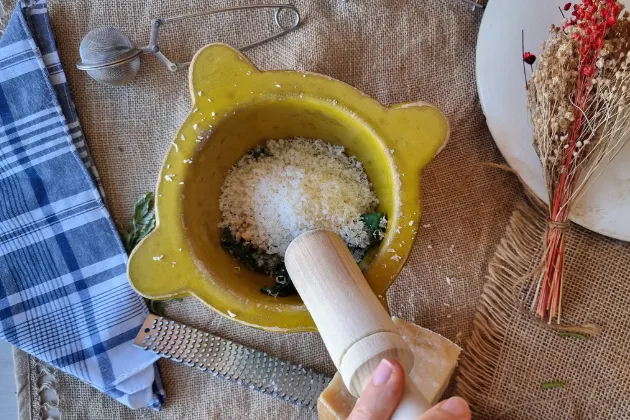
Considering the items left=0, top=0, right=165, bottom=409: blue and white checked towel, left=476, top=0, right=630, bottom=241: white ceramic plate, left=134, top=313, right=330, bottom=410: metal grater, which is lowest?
left=134, top=313, right=330, bottom=410: metal grater

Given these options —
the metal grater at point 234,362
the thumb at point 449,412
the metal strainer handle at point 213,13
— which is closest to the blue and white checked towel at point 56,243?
the metal grater at point 234,362

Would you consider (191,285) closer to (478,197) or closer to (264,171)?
(264,171)

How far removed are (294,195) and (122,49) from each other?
44cm

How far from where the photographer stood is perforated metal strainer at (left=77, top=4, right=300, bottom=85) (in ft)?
3.29

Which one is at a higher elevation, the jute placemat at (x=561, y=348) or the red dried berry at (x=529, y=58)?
the red dried berry at (x=529, y=58)

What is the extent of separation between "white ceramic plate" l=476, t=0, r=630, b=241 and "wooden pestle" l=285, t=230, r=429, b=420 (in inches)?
16.4

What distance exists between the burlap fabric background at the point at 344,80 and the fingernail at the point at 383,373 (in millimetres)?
381

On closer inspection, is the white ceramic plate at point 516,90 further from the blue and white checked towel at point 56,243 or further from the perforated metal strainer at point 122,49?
the blue and white checked towel at point 56,243

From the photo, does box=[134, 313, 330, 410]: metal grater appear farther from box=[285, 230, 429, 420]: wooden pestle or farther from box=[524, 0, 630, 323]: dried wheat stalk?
box=[524, 0, 630, 323]: dried wheat stalk

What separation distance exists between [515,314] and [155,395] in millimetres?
701

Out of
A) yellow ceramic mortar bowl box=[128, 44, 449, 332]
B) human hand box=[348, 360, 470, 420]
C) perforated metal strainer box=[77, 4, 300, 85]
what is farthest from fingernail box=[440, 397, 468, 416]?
perforated metal strainer box=[77, 4, 300, 85]

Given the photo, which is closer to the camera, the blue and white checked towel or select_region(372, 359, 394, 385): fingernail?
select_region(372, 359, 394, 385): fingernail

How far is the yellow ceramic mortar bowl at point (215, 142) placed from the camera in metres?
0.79

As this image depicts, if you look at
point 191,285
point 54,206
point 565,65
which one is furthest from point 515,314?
point 54,206
